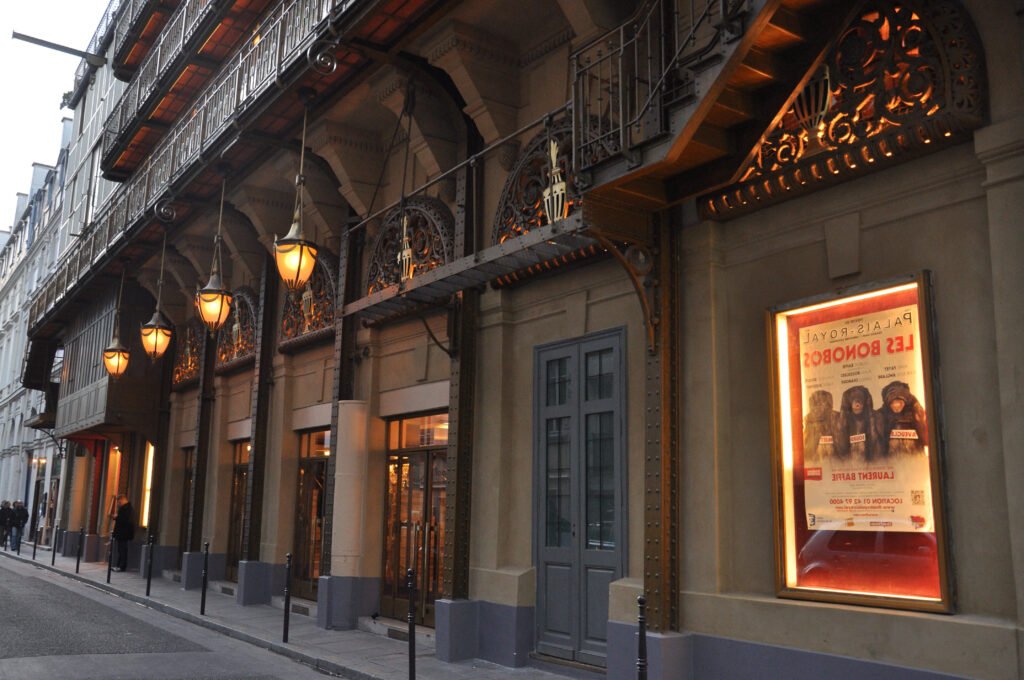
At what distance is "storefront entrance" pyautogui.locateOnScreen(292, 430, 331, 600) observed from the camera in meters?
15.9

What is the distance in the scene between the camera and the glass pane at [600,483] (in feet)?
30.9

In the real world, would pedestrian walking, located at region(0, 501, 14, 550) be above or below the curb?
above

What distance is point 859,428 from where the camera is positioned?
7.19 m

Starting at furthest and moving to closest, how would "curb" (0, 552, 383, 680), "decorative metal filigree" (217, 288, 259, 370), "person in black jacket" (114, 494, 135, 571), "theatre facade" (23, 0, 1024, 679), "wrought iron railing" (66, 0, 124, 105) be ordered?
"wrought iron railing" (66, 0, 124, 105)
"person in black jacket" (114, 494, 135, 571)
"decorative metal filigree" (217, 288, 259, 370)
"curb" (0, 552, 383, 680)
"theatre facade" (23, 0, 1024, 679)

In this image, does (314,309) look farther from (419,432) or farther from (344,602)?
→ (344,602)

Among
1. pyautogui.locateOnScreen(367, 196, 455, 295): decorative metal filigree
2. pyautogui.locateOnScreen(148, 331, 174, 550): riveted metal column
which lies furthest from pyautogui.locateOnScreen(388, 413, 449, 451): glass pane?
pyautogui.locateOnScreen(148, 331, 174, 550): riveted metal column

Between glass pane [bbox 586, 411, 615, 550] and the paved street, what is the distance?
12.0 feet

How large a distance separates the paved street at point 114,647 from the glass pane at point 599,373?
14.9ft

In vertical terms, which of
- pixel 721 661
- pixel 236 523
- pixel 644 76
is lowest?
pixel 721 661

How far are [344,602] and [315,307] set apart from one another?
213 inches

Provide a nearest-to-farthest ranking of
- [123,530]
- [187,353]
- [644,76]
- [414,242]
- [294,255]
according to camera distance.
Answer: [644,76] < [294,255] < [414,242] < [187,353] < [123,530]

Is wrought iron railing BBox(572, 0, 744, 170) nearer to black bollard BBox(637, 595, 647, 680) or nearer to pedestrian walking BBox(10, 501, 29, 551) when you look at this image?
black bollard BBox(637, 595, 647, 680)

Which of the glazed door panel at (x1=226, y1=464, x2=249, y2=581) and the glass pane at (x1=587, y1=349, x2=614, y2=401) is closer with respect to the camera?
the glass pane at (x1=587, y1=349, x2=614, y2=401)

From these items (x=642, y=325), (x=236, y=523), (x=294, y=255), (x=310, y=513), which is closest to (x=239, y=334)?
(x=236, y=523)
